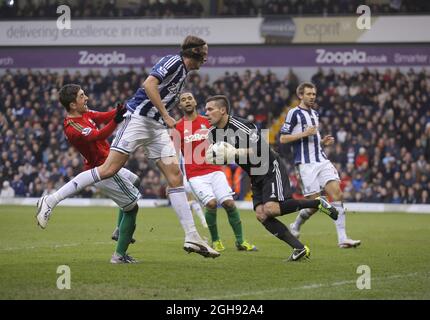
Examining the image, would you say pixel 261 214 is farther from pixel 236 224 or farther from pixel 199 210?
pixel 199 210

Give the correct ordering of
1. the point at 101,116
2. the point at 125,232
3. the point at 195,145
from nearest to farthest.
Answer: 1. the point at 125,232
2. the point at 101,116
3. the point at 195,145

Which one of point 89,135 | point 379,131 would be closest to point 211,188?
point 89,135

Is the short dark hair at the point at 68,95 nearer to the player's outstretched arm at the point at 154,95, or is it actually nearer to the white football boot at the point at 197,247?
the player's outstretched arm at the point at 154,95

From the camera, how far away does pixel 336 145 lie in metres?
26.9

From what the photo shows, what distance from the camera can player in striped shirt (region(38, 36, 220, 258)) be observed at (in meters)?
9.53

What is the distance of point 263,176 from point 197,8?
851 inches

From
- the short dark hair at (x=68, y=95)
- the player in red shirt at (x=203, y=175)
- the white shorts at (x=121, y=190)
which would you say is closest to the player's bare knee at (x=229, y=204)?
the player in red shirt at (x=203, y=175)

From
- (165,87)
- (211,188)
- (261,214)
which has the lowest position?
(261,214)

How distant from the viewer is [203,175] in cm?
1325

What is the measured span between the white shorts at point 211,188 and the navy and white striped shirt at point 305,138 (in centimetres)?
128

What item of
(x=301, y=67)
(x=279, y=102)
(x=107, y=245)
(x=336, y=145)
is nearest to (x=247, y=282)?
(x=107, y=245)

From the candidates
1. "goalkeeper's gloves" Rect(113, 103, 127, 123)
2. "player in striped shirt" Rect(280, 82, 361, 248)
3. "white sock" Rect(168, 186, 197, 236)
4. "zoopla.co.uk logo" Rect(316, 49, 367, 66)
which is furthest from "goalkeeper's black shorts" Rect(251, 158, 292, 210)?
"zoopla.co.uk logo" Rect(316, 49, 367, 66)

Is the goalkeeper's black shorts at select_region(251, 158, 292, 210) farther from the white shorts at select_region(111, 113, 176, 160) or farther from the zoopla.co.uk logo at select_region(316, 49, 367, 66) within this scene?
the zoopla.co.uk logo at select_region(316, 49, 367, 66)
